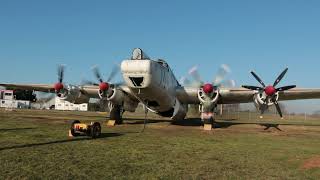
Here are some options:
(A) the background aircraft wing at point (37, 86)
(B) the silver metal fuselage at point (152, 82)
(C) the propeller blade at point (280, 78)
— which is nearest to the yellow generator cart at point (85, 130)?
(B) the silver metal fuselage at point (152, 82)

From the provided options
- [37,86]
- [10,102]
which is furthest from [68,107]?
[37,86]

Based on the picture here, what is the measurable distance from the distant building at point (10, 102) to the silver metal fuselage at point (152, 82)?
262 feet

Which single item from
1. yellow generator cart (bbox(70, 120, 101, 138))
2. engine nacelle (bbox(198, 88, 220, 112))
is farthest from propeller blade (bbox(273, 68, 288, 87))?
yellow generator cart (bbox(70, 120, 101, 138))

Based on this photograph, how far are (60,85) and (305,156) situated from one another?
23.6 m

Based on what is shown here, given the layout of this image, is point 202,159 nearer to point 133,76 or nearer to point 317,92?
point 133,76

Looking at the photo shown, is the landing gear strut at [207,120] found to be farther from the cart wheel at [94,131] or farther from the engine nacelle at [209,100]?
the cart wheel at [94,131]

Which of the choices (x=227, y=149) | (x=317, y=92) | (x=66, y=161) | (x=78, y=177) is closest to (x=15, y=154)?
(x=66, y=161)

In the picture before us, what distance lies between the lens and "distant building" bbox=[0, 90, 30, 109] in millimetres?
101000

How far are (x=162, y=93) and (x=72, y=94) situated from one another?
9.78 metres

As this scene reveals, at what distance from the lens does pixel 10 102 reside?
102 meters

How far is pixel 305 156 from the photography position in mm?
14383

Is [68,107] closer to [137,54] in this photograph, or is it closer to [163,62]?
[163,62]

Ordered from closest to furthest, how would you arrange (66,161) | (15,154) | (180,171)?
(180,171)
(66,161)
(15,154)

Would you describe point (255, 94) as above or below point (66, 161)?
above
